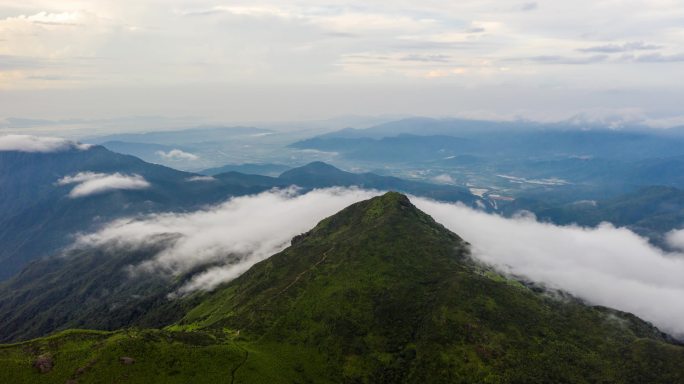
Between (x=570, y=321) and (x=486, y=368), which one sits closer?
(x=486, y=368)

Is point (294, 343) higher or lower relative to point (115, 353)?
lower

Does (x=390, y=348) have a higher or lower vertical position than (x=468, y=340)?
lower

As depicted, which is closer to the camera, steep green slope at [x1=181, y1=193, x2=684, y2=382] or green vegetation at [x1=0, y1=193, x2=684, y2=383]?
green vegetation at [x1=0, y1=193, x2=684, y2=383]

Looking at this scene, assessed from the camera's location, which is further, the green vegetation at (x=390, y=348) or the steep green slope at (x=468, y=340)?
the steep green slope at (x=468, y=340)

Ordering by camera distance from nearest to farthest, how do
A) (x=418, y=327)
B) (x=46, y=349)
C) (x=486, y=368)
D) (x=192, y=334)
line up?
(x=46, y=349)
(x=486, y=368)
(x=192, y=334)
(x=418, y=327)

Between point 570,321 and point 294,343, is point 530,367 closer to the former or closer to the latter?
point 570,321

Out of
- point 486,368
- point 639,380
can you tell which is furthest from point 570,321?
point 486,368

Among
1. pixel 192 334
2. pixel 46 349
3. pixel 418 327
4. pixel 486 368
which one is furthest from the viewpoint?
pixel 418 327

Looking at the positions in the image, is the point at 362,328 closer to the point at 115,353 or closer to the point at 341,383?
the point at 341,383

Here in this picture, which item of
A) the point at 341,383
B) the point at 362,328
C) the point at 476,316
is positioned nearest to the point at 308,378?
the point at 341,383

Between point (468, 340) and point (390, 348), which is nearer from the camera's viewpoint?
point (468, 340)
